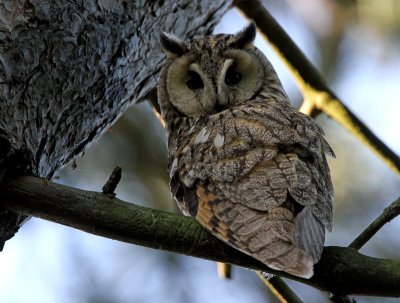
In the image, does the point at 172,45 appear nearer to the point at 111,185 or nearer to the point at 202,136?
the point at 202,136

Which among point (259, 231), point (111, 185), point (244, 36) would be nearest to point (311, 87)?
point (244, 36)

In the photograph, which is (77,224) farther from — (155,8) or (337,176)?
(337,176)

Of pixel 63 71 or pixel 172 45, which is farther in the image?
pixel 172 45

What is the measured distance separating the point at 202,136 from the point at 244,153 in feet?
1.00

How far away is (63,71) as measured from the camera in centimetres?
229

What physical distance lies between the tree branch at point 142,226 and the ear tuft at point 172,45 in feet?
3.97

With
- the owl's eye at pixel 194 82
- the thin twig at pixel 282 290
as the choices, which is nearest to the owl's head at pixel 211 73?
the owl's eye at pixel 194 82

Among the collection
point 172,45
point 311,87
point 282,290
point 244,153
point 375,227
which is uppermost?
point 375,227

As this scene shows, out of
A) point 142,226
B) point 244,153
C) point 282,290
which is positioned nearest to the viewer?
point 142,226

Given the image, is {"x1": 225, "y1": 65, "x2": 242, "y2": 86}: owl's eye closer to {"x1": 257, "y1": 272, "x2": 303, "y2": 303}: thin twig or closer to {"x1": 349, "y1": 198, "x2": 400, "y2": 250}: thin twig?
{"x1": 257, "y1": 272, "x2": 303, "y2": 303}: thin twig

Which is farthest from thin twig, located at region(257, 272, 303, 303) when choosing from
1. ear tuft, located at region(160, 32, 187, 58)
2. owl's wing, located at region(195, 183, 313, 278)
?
ear tuft, located at region(160, 32, 187, 58)

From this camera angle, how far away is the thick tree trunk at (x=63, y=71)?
207 centimetres

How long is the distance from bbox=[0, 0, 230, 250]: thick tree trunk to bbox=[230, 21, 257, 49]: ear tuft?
1.00 ft

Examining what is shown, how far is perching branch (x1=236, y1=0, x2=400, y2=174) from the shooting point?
293cm
